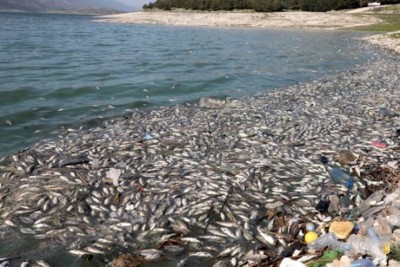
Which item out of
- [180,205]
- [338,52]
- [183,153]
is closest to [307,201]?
[180,205]

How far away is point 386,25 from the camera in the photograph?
60656mm

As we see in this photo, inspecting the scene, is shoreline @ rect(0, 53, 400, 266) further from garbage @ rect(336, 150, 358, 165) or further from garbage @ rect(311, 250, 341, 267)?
garbage @ rect(311, 250, 341, 267)

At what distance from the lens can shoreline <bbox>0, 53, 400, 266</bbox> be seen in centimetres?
767

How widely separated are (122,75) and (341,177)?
1725cm

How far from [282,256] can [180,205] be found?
99.9 inches

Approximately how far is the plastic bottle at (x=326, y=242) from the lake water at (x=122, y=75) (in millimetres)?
9350

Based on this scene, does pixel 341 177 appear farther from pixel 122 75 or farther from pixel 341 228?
pixel 122 75

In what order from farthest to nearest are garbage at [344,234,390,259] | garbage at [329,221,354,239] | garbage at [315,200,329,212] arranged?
garbage at [315,200,329,212], garbage at [329,221,354,239], garbage at [344,234,390,259]

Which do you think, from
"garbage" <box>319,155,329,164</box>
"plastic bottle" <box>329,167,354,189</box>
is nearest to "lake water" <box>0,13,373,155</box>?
"garbage" <box>319,155,329,164</box>

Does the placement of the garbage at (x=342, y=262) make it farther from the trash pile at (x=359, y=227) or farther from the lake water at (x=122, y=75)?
the lake water at (x=122, y=75)

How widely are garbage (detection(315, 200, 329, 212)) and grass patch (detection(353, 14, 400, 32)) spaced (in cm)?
5262

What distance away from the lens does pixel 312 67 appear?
28750mm

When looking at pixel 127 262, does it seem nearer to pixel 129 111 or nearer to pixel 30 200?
pixel 30 200

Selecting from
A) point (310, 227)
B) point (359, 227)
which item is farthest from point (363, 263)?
point (310, 227)
